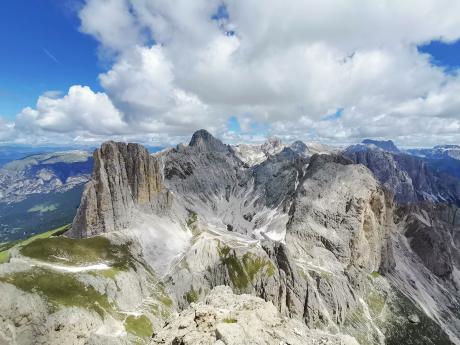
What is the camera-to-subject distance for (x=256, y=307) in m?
41.7

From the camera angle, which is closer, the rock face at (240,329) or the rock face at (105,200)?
the rock face at (240,329)

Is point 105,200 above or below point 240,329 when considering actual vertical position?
below

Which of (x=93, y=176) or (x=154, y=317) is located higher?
(x=93, y=176)

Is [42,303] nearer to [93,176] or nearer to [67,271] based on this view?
[67,271]

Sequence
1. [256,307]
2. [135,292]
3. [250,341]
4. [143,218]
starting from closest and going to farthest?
1. [250,341]
2. [256,307]
3. [135,292]
4. [143,218]

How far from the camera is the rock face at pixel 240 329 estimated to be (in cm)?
3281

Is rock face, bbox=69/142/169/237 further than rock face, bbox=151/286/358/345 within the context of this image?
Yes

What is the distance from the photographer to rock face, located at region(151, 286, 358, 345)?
32.8 m

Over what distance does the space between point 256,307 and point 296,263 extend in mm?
155224

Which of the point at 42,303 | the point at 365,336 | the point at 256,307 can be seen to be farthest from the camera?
the point at 365,336

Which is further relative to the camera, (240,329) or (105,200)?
(105,200)

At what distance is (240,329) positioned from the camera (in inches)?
1329

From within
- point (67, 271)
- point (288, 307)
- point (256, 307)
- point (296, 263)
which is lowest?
point (288, 307)

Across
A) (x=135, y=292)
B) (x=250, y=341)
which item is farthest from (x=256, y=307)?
(x=135, y=292)
